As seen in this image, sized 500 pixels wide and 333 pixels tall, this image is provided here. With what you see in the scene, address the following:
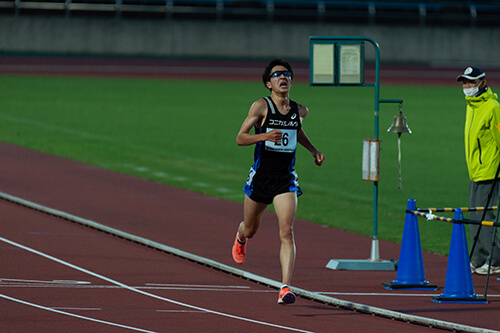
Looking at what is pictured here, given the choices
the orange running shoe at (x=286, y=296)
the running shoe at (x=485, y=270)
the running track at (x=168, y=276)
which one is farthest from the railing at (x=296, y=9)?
the orange running shoe at (x=286, y=296)

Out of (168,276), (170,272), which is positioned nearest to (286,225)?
(168,276)

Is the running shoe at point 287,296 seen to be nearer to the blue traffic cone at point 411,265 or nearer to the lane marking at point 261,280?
the lane marking at point 261,280

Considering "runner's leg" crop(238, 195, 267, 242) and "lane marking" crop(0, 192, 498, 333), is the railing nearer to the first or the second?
"lane marking" crop(0, 192, 498, 333)

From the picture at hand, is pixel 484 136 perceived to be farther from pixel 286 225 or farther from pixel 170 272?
pixel 170 272

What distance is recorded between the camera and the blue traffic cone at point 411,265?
1105cm

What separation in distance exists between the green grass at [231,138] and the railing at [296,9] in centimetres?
1492

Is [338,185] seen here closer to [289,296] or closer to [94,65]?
[289,296]

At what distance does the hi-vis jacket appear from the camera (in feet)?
38.1

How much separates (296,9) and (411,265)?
52.4 meters

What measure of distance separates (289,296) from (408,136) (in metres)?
19.2

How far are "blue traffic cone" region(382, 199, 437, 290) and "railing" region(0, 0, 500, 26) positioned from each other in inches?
1988

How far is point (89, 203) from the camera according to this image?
664 inches

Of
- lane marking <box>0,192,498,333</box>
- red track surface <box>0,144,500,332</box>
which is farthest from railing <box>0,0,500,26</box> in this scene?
lane marking <box>0,192,498,333</box>

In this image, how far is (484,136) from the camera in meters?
11.7
